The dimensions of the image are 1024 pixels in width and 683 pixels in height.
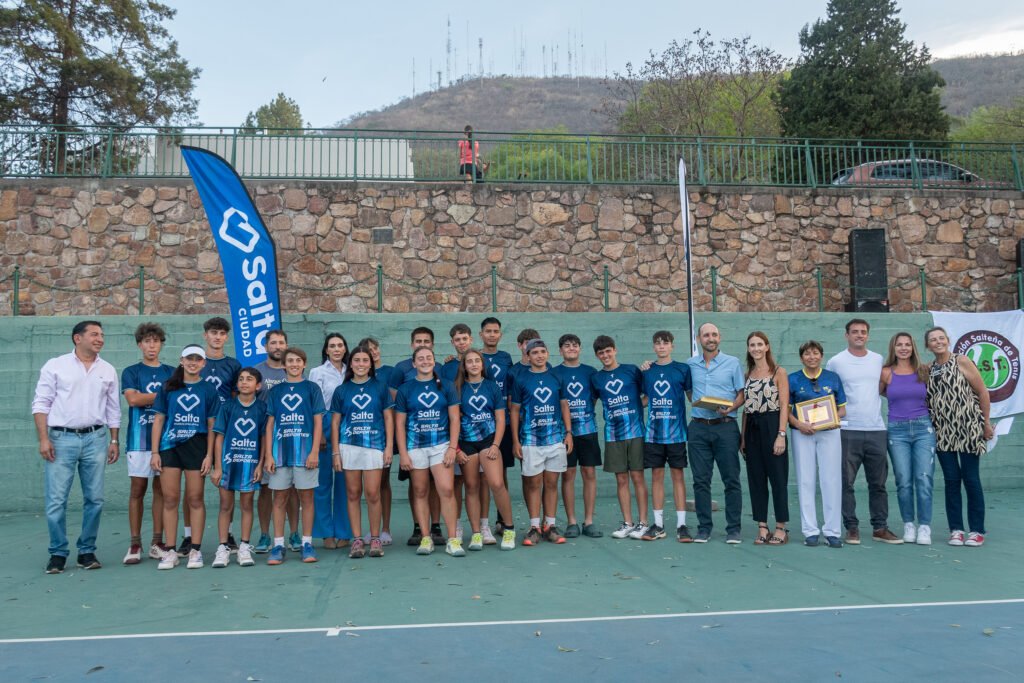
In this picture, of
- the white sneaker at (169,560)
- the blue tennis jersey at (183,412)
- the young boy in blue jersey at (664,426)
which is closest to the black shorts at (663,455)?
the young boy in blue jersey at (664,426)

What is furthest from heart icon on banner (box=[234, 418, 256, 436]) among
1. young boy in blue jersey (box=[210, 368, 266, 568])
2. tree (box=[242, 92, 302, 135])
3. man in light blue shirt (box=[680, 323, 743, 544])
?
tree (box=[242, 92, 302, 135])

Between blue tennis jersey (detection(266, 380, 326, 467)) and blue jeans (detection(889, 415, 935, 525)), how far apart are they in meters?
4.90

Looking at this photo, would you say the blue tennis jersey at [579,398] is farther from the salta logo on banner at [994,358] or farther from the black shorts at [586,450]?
the salta logo on banner at [994,358]

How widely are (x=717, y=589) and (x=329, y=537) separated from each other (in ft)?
10.9

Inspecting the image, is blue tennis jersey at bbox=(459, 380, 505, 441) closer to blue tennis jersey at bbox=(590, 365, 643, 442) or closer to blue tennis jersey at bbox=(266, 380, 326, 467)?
blue tennis jersey at bbox=(590, 365, 643, 442)

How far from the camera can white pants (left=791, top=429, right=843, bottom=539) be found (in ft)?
23.1

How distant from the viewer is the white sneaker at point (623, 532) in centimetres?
725

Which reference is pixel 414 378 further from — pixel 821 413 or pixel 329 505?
pixel 821 413

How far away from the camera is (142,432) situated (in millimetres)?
6637

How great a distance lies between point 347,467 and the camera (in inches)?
262

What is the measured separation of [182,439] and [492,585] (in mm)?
2715

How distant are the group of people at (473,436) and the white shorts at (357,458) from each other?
16 millimetres

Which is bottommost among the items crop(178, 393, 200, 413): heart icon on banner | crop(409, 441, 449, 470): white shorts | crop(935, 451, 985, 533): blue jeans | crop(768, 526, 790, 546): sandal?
crop(768, 526, 790, 546): sandal

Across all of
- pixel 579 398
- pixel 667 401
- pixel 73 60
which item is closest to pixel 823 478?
pixel 667 401
